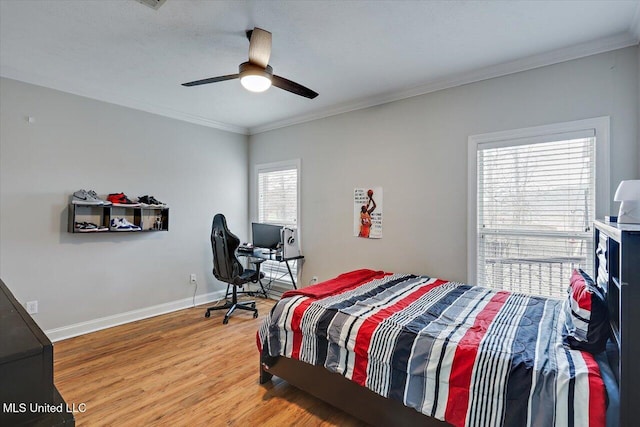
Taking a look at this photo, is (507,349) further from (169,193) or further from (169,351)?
(169,193)

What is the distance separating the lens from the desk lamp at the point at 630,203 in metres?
1.57

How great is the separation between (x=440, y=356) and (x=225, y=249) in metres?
2.75

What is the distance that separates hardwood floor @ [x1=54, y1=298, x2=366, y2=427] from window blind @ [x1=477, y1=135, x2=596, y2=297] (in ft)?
6.17

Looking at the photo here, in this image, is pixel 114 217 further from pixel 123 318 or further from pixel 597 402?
pixel 597 402

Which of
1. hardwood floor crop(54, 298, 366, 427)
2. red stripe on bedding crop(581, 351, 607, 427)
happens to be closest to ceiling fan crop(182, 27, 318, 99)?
hardwood floor crop(54, 298, 366, 427)

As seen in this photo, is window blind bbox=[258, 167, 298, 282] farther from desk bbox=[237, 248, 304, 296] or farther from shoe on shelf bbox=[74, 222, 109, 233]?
shoe on shelf bbox=[74, 222, 109, 233]

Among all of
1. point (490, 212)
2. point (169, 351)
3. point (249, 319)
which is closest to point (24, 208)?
point (169, 351)

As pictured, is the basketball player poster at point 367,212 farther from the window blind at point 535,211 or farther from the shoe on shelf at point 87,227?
the shoe on shelf at point 87,227

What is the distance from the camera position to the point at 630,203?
5.24 ft

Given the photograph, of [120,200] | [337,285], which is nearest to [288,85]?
[337,285]

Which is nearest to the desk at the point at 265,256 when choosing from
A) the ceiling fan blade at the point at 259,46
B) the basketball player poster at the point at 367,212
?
the basketball player poster at the point at 367,212

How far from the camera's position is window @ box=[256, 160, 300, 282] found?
453 cm

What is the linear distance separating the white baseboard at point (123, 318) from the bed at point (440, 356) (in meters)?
2.24

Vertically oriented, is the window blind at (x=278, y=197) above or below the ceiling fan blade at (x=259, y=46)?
below
